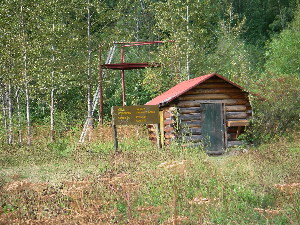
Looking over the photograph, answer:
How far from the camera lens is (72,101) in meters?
→ 31.5

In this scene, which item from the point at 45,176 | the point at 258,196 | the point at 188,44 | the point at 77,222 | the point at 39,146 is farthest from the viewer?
the point at 188,44

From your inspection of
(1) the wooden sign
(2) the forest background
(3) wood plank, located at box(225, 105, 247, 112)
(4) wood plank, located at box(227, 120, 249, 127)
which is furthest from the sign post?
(2) the forest background

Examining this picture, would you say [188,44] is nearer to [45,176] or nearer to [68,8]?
[68,8]

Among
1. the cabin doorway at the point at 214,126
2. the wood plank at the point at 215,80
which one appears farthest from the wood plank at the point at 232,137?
the wood plank at the point at 215,80

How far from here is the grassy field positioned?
6402 millimetres

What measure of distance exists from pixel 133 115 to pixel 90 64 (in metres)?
9.44

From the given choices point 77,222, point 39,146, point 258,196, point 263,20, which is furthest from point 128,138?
point 263,20

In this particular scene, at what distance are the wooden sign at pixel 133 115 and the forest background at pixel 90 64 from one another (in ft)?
Answer: 16.5

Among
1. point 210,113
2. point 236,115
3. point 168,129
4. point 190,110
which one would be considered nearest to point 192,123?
point 190,110

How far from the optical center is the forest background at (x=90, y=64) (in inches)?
769

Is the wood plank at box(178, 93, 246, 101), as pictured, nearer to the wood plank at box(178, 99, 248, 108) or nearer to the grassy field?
the wood plank at box(178, 99, 248, 108)

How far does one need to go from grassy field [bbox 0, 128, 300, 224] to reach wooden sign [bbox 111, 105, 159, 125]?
1649 millimetres

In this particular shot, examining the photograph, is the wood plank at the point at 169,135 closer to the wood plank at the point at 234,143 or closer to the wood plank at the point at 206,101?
the wood plank at the point at 206,101

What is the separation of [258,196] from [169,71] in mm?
21740
